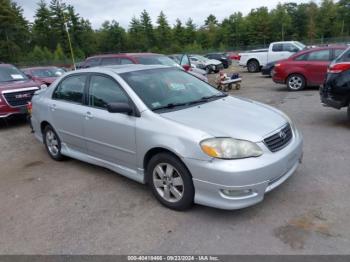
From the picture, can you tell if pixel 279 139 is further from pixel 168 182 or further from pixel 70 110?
pixel 70 110

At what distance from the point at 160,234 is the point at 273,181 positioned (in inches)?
50.4

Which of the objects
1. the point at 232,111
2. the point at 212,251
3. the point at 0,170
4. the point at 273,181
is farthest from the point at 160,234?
the point at 0,170

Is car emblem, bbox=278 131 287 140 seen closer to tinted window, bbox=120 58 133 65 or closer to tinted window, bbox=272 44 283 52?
tinted window, bbox=120 58 133 65

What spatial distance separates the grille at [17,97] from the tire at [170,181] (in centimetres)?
624

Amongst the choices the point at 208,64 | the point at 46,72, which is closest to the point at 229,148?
the point at 46,72

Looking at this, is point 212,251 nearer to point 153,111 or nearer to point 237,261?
point 237,261

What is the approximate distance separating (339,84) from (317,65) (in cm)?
523

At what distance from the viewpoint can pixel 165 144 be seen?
3.64 meters

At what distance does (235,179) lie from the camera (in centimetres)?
326

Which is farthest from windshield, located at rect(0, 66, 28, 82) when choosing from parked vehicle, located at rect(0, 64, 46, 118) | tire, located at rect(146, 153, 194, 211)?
tire, located at rect(146, 153, 194, 211)

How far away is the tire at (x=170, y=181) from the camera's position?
3.59 metres

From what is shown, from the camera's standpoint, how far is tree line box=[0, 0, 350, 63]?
66.3m

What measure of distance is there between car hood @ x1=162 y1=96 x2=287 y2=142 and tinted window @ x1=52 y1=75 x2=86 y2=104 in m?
1.75

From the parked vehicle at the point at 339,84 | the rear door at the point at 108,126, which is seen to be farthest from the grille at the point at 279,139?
the parked vehicle at the point at 339,84
